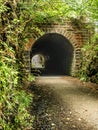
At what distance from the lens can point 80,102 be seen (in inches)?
304

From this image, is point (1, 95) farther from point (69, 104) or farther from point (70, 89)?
point (70, 89)

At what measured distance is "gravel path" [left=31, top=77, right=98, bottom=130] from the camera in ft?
18.2

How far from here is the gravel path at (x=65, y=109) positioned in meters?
5.54

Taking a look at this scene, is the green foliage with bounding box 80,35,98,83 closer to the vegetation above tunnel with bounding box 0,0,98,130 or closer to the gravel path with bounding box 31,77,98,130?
the vegetation above tunnel with bounding box 0,0,98,130

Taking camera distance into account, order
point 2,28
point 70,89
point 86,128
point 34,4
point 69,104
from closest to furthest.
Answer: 1. point 2,28
2. point 86,128
3. point 69,104
4. point 34,4
5. point 70,89

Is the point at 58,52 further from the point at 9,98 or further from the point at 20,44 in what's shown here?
the point at 9,98

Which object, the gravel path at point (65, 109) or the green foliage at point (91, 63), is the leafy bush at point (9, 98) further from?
the green foliage at point (91, 63)

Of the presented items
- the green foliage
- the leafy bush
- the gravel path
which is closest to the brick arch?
the green foliage

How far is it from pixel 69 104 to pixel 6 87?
4186 millimetres

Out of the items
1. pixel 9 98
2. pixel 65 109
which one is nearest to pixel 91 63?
pixel 65 109

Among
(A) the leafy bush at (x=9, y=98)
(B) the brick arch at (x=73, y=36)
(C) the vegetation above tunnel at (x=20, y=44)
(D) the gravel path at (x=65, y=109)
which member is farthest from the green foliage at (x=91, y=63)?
(A) the leafy bush at (x=9, y=98)

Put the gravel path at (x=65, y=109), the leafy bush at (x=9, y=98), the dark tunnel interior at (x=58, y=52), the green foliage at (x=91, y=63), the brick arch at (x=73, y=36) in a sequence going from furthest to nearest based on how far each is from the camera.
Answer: the dark tunnel interior at (x=58, y=52), the brick arch at (x=73, y=36), the green foliage at (x=91, y=63), the gravel path at (x=65, y=109), the leafy bush at (x=9, y=98)

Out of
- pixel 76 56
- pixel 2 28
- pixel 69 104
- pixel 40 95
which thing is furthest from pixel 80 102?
pixel 76 56

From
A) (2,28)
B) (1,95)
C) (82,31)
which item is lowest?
(1,95)
